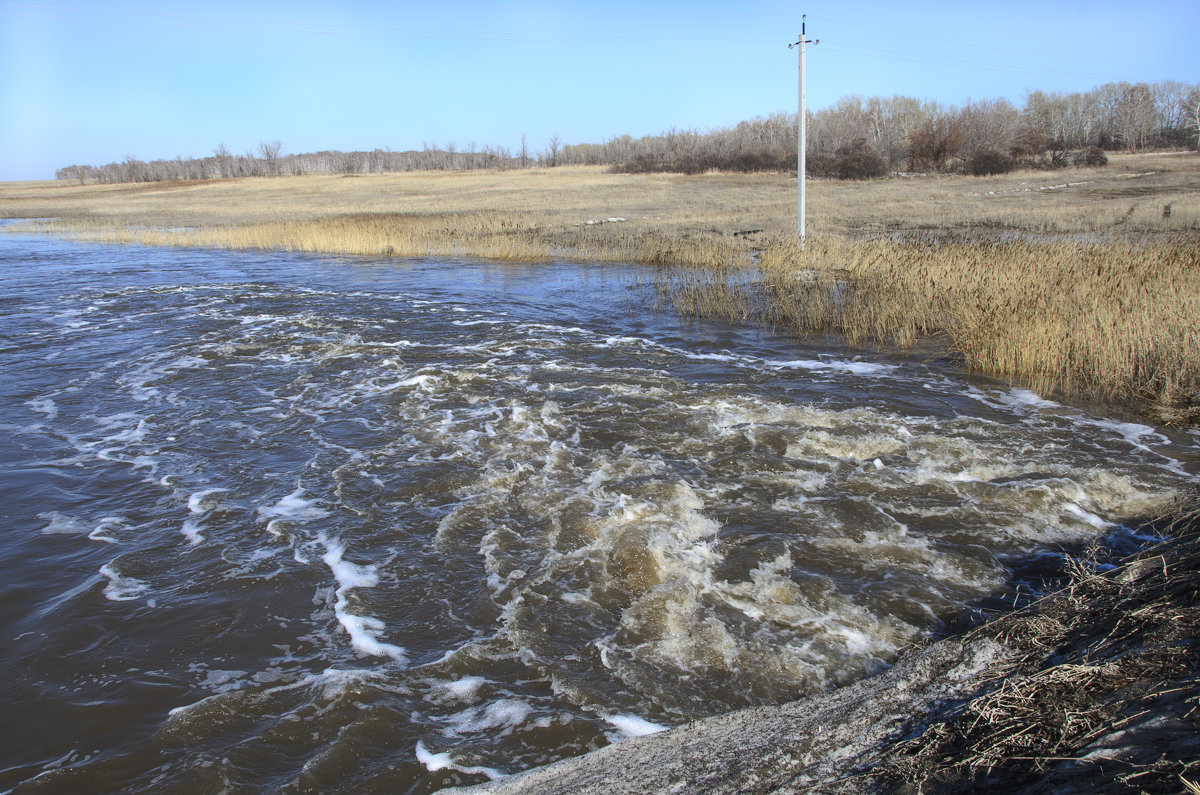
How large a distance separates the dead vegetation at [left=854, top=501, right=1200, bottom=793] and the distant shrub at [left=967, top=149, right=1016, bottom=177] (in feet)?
166

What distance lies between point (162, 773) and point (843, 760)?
3047 mm

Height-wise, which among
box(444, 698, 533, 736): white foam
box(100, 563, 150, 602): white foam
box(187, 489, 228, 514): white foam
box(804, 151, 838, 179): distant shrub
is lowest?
box(444, 698, 533, 736): white foam

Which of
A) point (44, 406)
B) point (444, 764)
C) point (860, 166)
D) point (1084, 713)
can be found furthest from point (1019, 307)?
point (860, 166)

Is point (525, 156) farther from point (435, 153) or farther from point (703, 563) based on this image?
point (703, 563)

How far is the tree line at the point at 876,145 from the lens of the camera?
51.8m

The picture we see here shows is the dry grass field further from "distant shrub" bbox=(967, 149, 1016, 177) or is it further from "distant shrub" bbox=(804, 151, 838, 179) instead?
"distant shrub" bbox=(804, 151, 838, 179)

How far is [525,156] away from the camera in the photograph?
110m

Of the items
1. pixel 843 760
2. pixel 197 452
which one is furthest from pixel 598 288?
pixel 843 760

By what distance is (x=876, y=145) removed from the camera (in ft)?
214

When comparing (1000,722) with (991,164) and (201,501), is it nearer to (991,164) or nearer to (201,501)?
(201,501)

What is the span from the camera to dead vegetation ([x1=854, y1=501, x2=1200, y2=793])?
2062mm

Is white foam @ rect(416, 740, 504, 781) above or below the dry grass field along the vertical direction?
below

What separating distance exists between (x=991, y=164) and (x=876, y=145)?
2136 centimetres

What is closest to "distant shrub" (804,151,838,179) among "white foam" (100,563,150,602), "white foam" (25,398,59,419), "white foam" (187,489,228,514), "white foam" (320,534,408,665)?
"white foam" (25,398,59,419)
